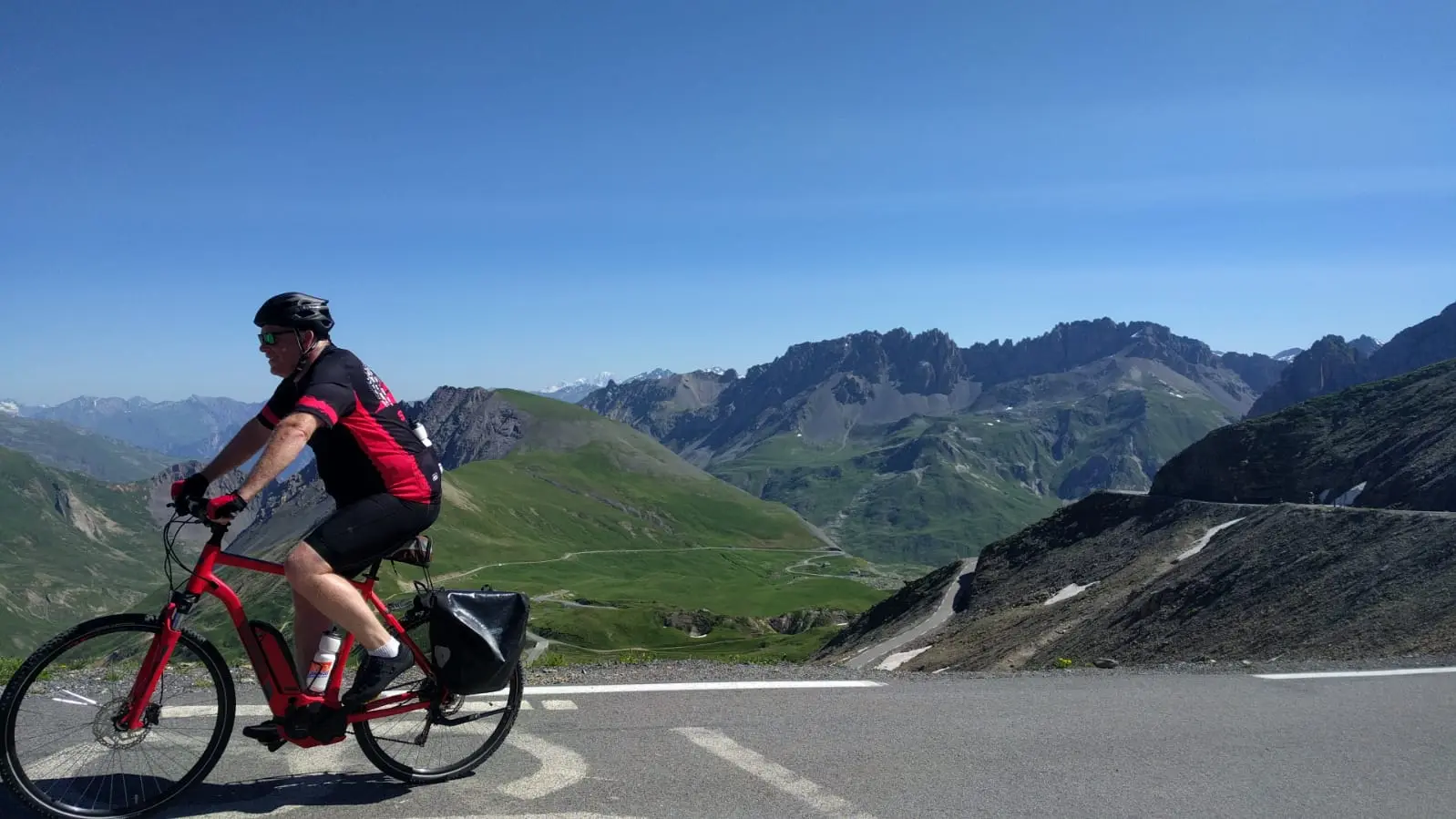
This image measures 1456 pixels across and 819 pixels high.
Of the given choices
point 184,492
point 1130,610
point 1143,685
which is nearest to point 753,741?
point 184,492

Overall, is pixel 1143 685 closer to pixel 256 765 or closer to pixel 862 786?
pixel 862 786

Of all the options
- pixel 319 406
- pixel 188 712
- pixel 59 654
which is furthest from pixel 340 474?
pixel 188 712

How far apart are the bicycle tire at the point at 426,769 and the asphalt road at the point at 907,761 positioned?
10 cm

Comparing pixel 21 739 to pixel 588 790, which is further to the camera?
pixel 588 790

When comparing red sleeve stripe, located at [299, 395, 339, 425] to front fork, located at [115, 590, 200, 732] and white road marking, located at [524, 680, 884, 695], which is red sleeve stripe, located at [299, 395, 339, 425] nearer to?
front fork, located at [115, 590, 200, 732]

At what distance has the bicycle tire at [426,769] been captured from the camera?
7.08 metres

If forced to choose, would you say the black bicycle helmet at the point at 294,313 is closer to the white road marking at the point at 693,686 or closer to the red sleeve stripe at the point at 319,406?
the red sleeve stripe at the point at 319,406

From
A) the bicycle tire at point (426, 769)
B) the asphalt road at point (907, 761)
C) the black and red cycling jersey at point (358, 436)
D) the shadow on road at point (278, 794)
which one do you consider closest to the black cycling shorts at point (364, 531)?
the black and red cycling jersey at point (358, 436)

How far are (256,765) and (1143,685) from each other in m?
9.53

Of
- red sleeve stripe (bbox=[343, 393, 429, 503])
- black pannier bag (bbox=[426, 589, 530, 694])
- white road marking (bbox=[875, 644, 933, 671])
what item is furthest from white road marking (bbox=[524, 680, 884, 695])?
white road marking (bbox=[875, 644, 933, 671])

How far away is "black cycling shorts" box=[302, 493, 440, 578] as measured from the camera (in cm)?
670

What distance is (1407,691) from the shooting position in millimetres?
11648

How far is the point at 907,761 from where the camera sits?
8031 mm

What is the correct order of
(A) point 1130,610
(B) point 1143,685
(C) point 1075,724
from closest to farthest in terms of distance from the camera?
(C) point 1075,724 < (B) point 1143,685 < (A) point 1130,610
